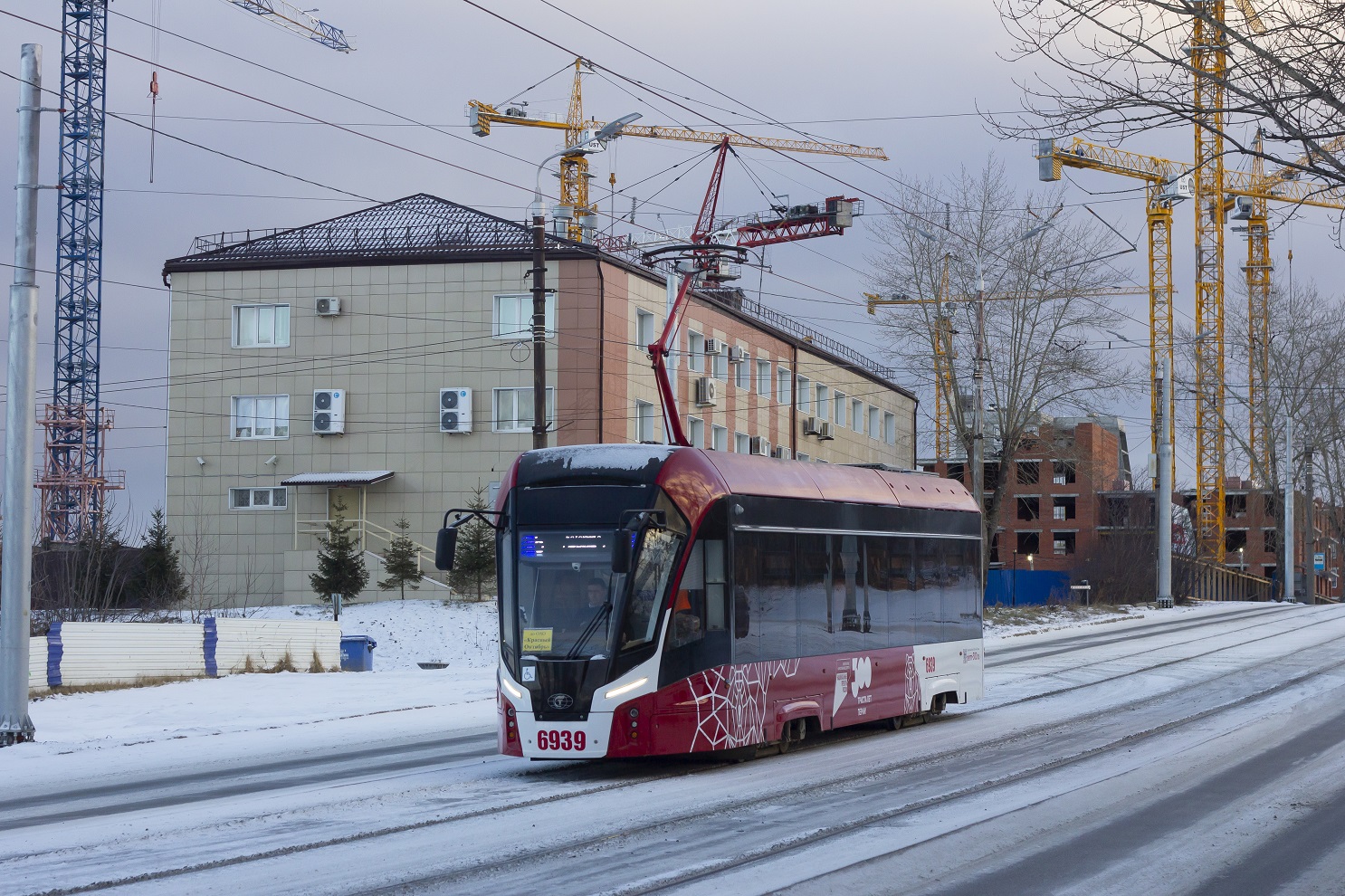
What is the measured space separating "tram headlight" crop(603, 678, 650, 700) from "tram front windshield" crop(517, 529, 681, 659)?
12.2 inches

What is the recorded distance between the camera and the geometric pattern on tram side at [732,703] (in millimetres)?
13141

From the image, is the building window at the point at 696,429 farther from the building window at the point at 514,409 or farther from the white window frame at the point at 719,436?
the building window at the point at 514,409

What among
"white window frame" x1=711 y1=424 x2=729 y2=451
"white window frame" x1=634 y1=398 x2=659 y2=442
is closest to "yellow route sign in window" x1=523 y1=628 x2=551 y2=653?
"white window frame" x1=634 y1=398 x2=659 y2=442

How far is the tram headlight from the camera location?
1267 cm

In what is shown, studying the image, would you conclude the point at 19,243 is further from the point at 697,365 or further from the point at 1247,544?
the point at 1247,544

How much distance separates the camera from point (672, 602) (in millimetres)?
13062

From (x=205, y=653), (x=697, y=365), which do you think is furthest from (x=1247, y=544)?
(x=205, y=653)

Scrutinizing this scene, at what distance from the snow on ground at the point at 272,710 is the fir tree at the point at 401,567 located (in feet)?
41.0

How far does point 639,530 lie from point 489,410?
115 ft

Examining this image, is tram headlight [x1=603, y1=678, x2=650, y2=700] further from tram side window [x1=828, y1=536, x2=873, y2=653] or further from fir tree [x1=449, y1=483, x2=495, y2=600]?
fir tree [x1=449, y1=483, x2=495, y2=600]

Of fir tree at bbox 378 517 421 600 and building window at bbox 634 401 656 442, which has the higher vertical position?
building window at bbox 634 401 656 442

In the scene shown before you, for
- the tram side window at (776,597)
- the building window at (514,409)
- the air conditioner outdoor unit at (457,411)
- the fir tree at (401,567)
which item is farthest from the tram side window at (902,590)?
the air conditioner outdoor unit at (457,411)

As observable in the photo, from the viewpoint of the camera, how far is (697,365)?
5225 centimetres

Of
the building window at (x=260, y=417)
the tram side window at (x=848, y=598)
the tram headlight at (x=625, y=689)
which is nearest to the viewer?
the tram headlight at (x=625, y=689)
